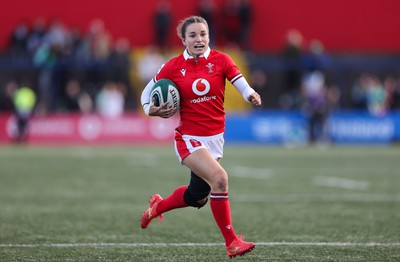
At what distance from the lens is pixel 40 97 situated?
2972 cm

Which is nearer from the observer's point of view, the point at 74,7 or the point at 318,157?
the point at 318,157

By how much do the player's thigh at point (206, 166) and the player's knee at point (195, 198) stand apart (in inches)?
14.4

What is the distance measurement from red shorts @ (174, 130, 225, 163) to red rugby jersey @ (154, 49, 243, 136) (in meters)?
0.04

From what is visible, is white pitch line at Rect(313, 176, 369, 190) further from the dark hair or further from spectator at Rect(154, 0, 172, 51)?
spectator at Rect(154, 0, 172, 51)

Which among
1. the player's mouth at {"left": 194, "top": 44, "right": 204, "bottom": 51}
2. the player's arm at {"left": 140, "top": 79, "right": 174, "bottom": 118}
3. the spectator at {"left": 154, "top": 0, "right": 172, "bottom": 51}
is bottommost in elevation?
the player's arm at {"left": 140, "top": 79, "right": 174, "bottom": 118}

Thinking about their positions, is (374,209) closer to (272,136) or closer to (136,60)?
(272,136)

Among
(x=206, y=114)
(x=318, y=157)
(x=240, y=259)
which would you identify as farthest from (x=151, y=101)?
(x=318, y=157)

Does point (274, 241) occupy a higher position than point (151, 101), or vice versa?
point (151, 101)

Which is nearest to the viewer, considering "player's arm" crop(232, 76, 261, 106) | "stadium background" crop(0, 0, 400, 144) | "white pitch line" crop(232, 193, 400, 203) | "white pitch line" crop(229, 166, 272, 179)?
"player's arm" crop(232, 76, 261, 106)

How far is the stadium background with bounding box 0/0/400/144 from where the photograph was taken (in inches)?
1123

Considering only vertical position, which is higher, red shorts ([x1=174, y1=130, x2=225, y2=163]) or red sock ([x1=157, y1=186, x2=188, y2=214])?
red shorts ([x1=174, y1=130, x2=225, y2=163])

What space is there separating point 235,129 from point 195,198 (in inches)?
814

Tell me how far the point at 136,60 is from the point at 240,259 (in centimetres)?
2310

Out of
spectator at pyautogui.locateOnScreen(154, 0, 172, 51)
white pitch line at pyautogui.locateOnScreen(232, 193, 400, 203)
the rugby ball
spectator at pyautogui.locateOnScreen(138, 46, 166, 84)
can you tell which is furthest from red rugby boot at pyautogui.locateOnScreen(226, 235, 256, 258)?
spectator at pyautogui.locateOnScreen(154, 0, 172, 51)
